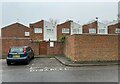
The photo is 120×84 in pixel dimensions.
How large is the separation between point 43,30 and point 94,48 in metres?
33.9

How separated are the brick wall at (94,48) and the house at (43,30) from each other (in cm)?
3265

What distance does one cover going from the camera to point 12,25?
175 ft

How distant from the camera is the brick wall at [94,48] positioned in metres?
16.0

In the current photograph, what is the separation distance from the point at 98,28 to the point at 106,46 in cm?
3707

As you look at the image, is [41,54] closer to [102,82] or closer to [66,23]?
[102,82]

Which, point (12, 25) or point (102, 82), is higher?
point (12, 25)

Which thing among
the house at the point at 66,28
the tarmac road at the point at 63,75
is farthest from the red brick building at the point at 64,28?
the tarmac road at the point at 63,75

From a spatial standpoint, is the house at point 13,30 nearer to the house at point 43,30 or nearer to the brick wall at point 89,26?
the house at point 43,30

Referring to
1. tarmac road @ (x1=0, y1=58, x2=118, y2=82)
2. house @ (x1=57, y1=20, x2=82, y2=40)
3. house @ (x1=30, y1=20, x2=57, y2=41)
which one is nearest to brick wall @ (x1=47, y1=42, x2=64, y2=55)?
tarmac road @ (x1=0, y1=58, x2=118, y2=82)

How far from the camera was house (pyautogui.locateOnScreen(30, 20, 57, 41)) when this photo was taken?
159ft

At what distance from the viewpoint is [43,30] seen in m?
49.2

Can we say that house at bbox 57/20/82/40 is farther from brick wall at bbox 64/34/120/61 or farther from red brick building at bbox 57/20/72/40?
brick wall at bbox 64/34/120/61

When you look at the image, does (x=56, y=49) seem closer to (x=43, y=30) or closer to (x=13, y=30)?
(x=43, y=30)

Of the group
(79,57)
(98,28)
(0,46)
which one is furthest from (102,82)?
(98,28)
